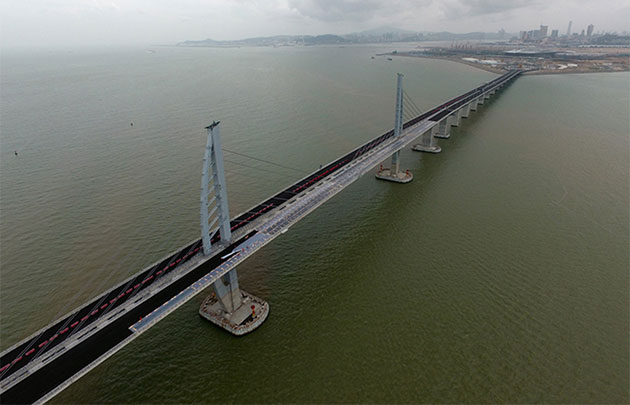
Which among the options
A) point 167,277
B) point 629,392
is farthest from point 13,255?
point 629,392

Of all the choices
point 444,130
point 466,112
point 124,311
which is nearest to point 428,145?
point 444,130

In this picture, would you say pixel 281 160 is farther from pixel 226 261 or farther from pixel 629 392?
pixel 629 392

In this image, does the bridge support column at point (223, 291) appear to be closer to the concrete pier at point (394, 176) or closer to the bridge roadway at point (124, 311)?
the bridge roadway at point (124, 311)

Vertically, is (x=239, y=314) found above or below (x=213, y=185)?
below

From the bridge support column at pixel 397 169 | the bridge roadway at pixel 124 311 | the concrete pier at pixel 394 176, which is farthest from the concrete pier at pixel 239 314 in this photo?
the bridge support column at pixel 397 169

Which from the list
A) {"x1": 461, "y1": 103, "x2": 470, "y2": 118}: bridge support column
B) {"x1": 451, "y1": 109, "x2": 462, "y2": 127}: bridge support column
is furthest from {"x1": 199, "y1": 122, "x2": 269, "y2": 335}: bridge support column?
{"x1": 461, "y1": 103, "x2": 470, "y2": 118}: bridge support column

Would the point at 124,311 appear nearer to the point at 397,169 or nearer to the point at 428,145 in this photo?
the point at 397,169
